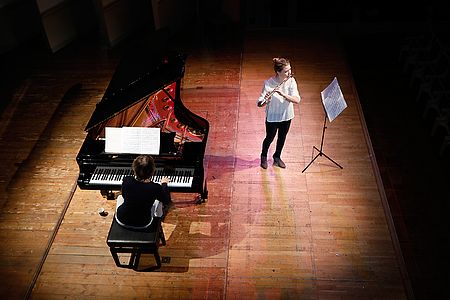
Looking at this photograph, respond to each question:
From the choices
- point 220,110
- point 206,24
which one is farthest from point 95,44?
point 220,110

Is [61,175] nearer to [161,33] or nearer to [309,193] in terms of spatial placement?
[161,33]

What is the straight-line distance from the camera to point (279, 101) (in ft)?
13.7

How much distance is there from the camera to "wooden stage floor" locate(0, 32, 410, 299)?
394 centimetres

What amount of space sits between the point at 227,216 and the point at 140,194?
51.1 inches

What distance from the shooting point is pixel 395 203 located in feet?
15.4

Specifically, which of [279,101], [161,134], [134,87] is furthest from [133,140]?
[279,101]

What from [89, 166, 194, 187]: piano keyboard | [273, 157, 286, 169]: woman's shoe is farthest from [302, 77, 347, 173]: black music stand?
[89, 166, 194, 187]: piano keyboard

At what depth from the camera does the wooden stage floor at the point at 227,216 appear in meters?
3.94

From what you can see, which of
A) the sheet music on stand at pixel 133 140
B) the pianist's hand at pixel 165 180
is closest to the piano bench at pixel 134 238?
the pianist's hand at pixel 165 180

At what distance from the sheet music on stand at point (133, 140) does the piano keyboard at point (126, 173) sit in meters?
0.26

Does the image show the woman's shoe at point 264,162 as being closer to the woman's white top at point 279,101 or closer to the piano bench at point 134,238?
the woman's white top at point 279,101

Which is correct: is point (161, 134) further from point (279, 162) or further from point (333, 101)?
point (333, 101)

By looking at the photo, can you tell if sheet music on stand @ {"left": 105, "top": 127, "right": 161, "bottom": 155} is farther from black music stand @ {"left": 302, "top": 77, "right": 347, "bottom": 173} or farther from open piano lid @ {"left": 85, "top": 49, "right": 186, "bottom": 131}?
black music stand @ {"left": 302, "top": 77, "right": 347, "bottom": 173}

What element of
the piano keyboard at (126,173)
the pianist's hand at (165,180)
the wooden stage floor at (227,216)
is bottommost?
the wooden stage floor at (227,216)
